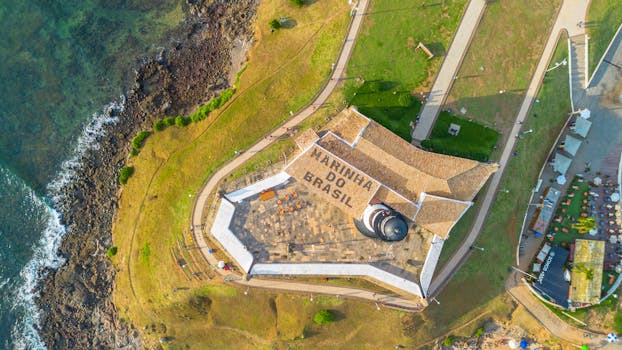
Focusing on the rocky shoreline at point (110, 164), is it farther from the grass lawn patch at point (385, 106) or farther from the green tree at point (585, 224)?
the green tree at point (585, 224)

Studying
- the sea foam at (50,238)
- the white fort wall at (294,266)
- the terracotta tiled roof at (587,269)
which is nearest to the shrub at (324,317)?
the white fort wall at (294,266)

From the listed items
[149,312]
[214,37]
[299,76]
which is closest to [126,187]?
[149,312]

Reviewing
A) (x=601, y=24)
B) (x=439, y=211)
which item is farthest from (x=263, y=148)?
(x=601, y=24)

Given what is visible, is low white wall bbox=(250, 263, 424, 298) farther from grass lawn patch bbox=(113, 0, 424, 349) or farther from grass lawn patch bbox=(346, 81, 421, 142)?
grass lawn patch bbox=(346, 81, 421, 142)

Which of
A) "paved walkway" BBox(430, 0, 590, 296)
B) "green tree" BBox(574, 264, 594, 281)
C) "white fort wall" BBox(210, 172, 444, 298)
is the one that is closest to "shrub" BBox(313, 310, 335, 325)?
"white fort wall" BBox(210, 172, 444, 298)

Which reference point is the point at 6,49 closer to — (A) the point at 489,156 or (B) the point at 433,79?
(B) the point at 433,79
